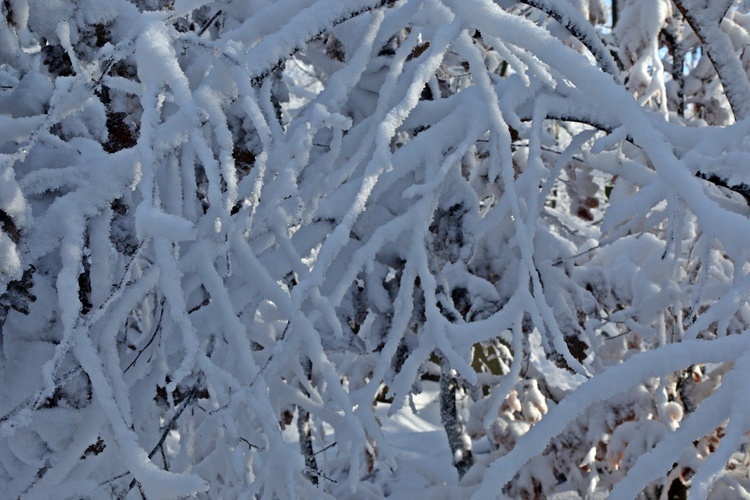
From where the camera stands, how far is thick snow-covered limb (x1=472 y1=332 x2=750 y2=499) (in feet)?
3.83

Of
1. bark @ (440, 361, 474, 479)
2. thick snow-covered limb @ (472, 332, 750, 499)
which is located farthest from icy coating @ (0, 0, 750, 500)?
bark @ (440, 361, 474, 479)

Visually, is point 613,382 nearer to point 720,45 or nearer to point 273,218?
point 273,218

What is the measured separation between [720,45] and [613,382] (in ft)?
5.85

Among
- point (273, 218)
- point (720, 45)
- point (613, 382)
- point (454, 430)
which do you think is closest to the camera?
point (613, 382)

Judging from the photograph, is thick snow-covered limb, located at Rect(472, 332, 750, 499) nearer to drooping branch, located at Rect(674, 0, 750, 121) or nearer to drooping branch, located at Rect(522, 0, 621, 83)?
drooping branch, located at Rect(522, 0, 621, 83)

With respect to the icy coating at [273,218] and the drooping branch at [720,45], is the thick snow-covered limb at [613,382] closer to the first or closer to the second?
the icy coating at [273,218]

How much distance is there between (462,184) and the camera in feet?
6.81

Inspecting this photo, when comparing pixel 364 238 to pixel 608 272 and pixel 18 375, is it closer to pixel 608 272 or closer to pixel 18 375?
pixel 18 375

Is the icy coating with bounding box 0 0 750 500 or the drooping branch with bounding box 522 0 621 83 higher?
the drooping branch with bounding box 522 0 621 83

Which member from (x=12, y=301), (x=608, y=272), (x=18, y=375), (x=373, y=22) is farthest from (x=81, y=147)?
(x=608, y=272)

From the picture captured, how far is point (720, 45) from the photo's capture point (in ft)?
8.21

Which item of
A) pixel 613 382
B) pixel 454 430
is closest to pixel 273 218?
pixel 613 382

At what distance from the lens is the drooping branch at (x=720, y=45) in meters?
2.45

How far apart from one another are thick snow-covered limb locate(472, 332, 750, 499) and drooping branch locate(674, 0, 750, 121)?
1617 mm
